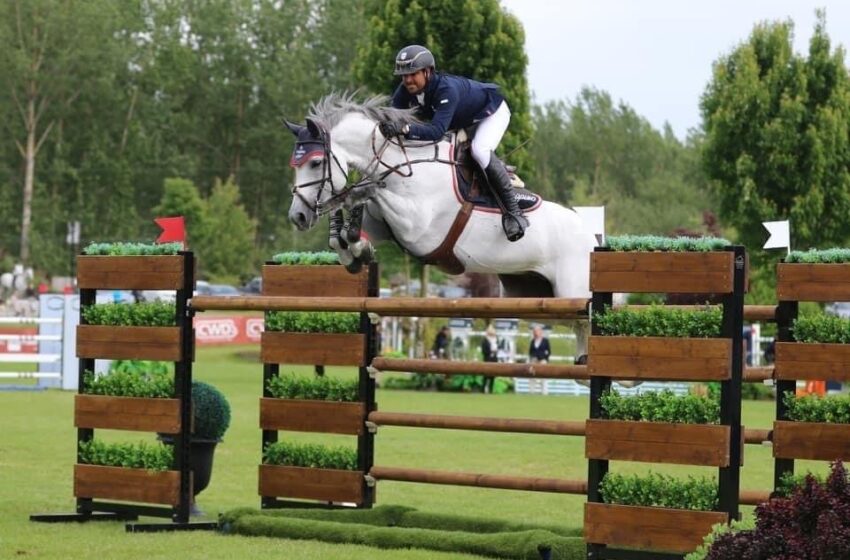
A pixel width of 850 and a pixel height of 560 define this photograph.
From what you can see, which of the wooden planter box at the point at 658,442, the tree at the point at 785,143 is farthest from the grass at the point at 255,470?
the tree at the point at 785,143

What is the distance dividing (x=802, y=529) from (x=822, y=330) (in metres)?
2.27

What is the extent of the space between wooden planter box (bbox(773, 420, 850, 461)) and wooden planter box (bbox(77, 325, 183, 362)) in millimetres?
3593

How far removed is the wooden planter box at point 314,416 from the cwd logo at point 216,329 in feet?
88.1

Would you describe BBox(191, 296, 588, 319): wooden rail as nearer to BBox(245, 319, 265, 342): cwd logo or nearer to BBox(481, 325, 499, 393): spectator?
BBox(481, 325, 499, 393): spectator

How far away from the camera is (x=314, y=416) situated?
28.7 ft

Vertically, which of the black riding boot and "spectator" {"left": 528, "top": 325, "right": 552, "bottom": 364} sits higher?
the black riding boot

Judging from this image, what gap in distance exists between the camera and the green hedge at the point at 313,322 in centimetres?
876

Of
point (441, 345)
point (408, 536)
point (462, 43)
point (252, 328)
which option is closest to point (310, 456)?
point (408, 536)

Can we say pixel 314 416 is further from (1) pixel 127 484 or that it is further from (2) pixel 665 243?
(2) pixel 665 243

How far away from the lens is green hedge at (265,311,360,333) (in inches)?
345

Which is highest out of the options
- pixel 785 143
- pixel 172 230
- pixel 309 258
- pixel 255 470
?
pixel 785 143

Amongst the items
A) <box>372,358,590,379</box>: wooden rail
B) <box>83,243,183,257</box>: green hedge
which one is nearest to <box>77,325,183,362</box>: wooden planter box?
<box>83,243,183,257</box>: green hedge

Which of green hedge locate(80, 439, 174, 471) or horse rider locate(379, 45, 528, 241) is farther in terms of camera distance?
green hedge locate(80, 439, 174, 471)

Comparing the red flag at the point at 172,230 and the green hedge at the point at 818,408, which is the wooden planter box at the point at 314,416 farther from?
the green hedge at the point at 818,408
